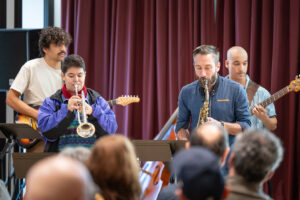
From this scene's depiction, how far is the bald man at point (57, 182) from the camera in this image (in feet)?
3.93

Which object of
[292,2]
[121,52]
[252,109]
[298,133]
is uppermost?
[292,2]

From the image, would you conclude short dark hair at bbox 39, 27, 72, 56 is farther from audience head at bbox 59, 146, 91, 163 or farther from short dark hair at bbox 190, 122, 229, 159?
short dark hair at bbox 190, 122, 229, 159

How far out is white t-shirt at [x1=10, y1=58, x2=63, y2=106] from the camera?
400 centimetres

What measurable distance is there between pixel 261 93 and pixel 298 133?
62 centimetres

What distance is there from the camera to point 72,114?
3123 millimetres

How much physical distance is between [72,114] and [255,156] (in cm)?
177

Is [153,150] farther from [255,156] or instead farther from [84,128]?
[255,156]

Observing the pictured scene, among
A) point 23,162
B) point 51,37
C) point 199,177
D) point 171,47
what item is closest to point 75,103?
point 23,162

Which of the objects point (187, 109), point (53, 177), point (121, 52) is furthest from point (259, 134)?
point (121, 52)

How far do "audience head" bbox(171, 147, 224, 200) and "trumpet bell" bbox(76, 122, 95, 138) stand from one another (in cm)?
181

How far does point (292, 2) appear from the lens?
4137 millimetres

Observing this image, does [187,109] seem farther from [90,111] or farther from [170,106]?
[170,106]

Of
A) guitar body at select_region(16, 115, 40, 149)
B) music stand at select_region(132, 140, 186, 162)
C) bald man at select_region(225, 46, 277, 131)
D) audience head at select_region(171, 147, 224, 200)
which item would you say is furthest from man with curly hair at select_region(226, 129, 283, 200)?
guitar body at select_region(16, 115, 40, 149)

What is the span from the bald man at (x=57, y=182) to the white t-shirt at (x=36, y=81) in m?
2.88
